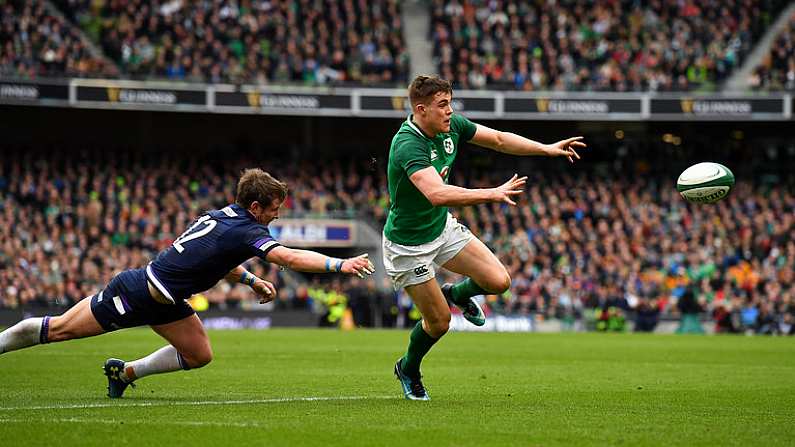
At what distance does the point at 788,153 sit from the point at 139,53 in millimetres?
24050

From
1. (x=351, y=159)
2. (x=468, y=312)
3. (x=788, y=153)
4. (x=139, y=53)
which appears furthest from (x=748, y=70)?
(x=468, y=312)

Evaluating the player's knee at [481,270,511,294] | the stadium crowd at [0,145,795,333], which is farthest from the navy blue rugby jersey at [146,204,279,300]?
the stadium crowd at [0,145,795,333]

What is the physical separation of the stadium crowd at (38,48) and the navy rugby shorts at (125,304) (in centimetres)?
2909

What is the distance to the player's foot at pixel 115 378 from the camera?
9828 millimetres

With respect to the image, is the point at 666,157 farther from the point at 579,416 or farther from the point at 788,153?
the point at 579,416

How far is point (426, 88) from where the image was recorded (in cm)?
949

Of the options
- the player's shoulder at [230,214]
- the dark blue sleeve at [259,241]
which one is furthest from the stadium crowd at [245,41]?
the dark blue sleeve at [259,241]

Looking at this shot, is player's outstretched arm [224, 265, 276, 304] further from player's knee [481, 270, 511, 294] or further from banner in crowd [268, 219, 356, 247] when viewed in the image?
banner in crowd [268, 219, 356, 247]

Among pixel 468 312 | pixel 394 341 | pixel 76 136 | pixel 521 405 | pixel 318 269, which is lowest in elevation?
pixel 394 341

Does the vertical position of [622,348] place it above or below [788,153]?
below

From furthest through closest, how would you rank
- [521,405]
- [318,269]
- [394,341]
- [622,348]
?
[394,341], [622,348], [521,405], [318,269]

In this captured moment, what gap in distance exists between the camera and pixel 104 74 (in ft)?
120

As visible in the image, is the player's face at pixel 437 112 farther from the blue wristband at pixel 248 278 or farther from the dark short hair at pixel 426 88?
the blue wristband at pixel 248 278

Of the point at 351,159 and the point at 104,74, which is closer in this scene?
the point at 104,74
